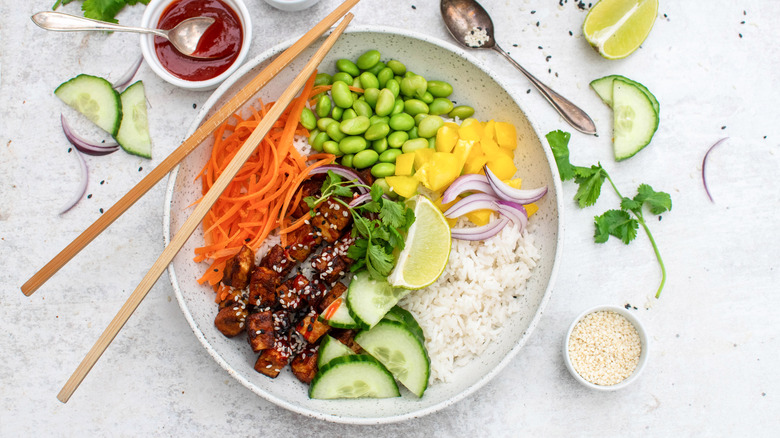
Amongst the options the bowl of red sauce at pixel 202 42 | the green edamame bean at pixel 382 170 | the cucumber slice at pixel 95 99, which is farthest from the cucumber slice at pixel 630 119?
the cucumber slice at pixel 95 99

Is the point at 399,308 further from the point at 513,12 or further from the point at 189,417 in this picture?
the point at 513,12

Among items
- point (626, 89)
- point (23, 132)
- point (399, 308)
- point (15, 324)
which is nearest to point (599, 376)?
point (399, 308)

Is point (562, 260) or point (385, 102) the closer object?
point (385, 102)

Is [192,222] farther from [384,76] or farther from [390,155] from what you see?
[384,76]

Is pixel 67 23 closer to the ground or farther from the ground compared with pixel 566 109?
closer to the ground

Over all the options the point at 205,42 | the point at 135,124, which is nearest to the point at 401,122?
the point at 205,42

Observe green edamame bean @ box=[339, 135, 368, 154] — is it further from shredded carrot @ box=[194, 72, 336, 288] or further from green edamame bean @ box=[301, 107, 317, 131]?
green edamame bean @ box=[301, 107, 317, 131]
